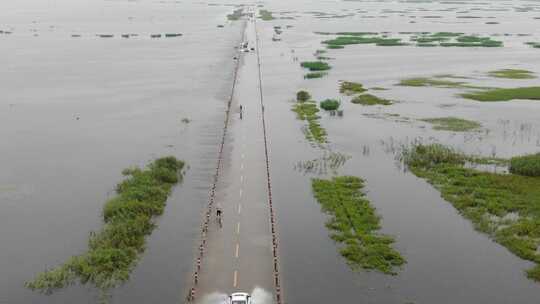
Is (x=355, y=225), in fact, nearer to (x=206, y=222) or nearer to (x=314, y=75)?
(x=206, y=222)

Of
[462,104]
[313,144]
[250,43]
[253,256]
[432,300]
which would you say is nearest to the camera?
[432,300]

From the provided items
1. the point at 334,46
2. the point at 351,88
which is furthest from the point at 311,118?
the point at 334,46

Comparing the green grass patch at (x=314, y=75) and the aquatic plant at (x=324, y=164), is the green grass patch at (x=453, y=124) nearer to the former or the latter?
the aquatic plant at (x=324, y=164)

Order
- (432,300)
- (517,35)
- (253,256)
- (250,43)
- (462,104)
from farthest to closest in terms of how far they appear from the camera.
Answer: (517,35)
(250,43)
(462,104)
(253,256)
(432,300)

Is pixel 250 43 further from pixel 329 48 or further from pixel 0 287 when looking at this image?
pixel 0 287

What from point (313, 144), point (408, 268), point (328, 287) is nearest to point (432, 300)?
point (408, 268)
